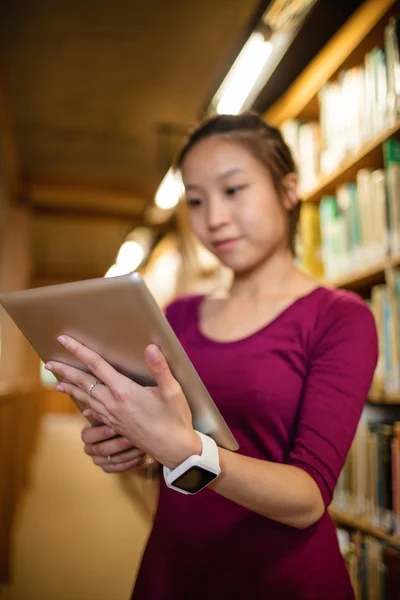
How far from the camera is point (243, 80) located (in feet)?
6.61

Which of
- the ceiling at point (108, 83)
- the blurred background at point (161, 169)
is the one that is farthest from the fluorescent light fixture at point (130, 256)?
the ceiling at point (108, 83)

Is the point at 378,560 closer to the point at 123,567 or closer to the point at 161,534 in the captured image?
the point at 161,534

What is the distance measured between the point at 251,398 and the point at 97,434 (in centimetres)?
27

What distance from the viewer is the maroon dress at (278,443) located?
0.74 m

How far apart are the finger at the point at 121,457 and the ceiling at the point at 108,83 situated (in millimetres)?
1576

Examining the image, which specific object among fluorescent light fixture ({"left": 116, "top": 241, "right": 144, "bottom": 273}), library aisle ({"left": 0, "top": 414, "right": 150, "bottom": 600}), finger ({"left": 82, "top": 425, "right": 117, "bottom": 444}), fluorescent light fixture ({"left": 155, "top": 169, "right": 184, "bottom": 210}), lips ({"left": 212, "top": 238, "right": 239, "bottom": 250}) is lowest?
library aisle ({"left": 0, "top": 414, "right": 150, "bottom": 600})

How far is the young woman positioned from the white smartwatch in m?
0.01

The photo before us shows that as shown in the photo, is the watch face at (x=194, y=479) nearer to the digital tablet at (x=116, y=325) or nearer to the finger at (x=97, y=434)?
the digital tablet at (x=116, y=325)

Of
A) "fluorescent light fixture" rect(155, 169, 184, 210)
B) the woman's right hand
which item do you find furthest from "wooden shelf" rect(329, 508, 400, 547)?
"fluorescent light fixture" rect(155, 169, 184, 210)

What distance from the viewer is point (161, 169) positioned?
4.73m

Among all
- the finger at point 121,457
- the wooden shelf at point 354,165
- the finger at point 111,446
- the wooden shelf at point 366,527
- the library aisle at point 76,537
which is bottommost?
the library aisle at point 76,537

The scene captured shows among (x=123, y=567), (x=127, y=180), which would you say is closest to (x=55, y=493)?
(x=123, y=567)

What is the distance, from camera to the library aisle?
216cm

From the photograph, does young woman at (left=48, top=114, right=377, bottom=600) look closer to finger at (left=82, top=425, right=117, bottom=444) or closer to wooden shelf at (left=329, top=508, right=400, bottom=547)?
finger at (left=82, top=425, right=117, bottom=444)
